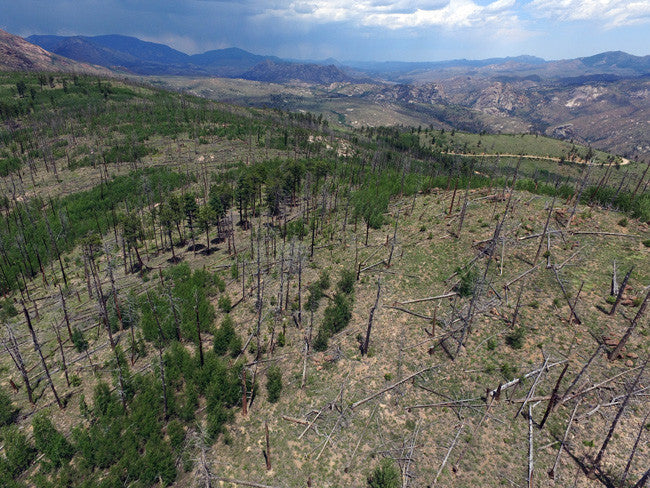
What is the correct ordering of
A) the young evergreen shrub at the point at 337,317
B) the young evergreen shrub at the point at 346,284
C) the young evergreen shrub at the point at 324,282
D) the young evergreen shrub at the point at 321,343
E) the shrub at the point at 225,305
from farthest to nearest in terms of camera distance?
the young evergreen shrub at the point at 324,282, the young evergreen shrub at the point at 346,284, the shrub at the point at 225,305, the young evergreen shrub at the point at 337,317, the young evergreen shrub at the point at 321,343

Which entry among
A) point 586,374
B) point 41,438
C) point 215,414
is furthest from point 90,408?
point 586,374

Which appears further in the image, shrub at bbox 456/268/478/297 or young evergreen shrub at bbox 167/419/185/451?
shrub at bbox 456/268/478/297

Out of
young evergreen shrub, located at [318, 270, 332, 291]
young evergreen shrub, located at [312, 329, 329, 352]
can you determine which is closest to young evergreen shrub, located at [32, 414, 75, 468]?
young evergreen shrub, located at [312, 329, 329, 352]

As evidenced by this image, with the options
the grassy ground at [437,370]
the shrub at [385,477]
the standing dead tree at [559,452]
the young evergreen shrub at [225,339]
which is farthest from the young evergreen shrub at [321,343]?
the standing dead tree at [559,452]

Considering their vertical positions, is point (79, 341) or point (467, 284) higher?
point (467, 284)

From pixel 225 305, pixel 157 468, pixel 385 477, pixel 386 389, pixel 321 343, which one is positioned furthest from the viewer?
pixel 225 305

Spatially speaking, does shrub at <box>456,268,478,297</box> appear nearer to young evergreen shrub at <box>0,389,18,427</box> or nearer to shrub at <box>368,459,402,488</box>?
shrub at <box>368,459,402,488</box>

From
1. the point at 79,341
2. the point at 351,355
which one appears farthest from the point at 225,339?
the point at 79,341

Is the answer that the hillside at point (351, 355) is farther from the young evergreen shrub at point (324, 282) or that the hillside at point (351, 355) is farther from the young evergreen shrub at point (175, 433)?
the young evergreen shrub at point (324, 282)

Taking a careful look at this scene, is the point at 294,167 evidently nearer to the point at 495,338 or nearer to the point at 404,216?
the point at 404,216

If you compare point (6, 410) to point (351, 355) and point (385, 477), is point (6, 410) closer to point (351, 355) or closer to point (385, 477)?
point (351, 355)
